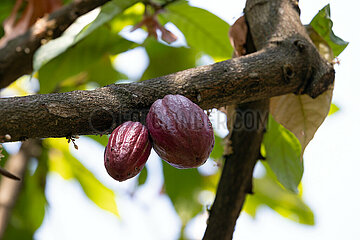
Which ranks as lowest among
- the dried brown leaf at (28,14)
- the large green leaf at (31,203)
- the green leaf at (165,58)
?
the large green leaf at (31,203)

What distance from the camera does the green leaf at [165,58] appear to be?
6.01ft

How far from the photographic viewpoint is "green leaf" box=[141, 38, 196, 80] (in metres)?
1.83

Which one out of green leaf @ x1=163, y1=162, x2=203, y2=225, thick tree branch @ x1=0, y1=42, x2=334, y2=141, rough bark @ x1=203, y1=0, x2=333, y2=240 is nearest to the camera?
thick tree branch @ x1=0, y1=42, x2=334, y2=141

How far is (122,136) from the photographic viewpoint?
78 centimetres

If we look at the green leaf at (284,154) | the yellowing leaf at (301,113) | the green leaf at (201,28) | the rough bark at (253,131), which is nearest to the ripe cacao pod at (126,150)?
the rough bark at (253,131)

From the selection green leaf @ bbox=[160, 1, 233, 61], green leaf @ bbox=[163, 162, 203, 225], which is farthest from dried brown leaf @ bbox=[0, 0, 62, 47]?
green leaf @ bbox=[163, 162, 203, 225]

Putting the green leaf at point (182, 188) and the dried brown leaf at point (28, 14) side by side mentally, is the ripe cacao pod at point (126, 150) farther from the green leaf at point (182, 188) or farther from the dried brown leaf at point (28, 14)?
the dried brown leaf at point (28, 14)

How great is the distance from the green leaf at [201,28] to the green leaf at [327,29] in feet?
1.56

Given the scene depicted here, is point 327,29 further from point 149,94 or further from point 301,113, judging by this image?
point 149,94

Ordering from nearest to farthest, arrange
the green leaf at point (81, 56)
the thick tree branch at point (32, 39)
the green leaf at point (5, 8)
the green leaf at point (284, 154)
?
the green leaf at point (284, 154) → the thick tree branch at point (32, 39) → the green leaf at point (81, 56) → the green leaf at point (5, 8)

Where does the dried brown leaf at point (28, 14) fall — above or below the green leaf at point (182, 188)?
above

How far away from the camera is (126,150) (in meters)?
0.79

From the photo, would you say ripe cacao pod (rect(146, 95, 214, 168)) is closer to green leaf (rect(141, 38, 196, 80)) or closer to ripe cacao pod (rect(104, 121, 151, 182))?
ripe cacao pod (rect(104, 121, 151, 182))

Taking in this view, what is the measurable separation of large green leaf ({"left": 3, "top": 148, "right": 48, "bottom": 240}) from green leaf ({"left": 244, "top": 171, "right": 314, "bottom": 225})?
102 cm
